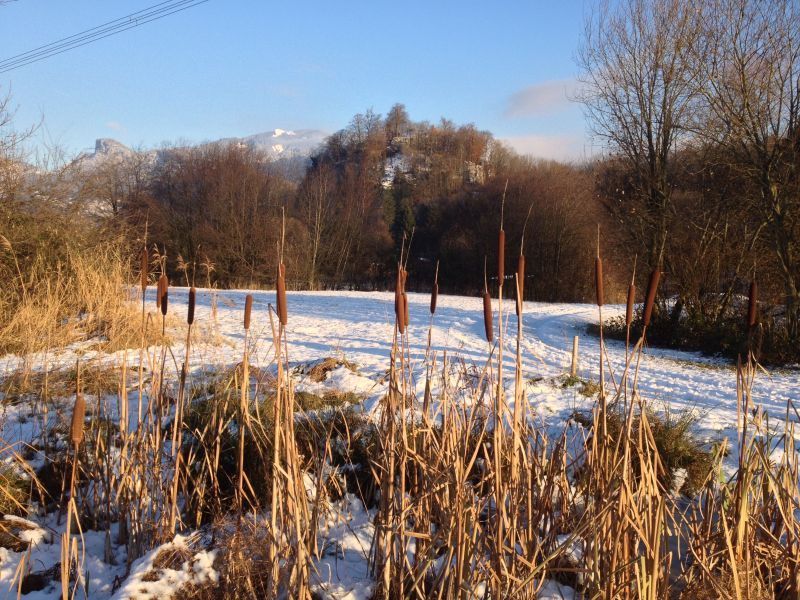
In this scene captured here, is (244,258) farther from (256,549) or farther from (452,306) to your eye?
(256,549)

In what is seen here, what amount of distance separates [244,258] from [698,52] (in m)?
20.8

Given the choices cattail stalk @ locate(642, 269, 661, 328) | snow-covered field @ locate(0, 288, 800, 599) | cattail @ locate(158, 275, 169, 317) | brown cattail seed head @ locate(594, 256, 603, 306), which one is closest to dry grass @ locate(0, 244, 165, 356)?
snow-covered field @ locate(0, 288, 800, 599)

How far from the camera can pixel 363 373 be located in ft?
17.3

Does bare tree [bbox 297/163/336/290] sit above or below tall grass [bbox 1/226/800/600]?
above

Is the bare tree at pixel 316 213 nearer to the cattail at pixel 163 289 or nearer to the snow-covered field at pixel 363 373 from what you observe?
the snow-covered field at pixel 363 373

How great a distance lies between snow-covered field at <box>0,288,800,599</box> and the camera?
2.51 metres

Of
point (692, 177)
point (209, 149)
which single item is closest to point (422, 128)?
point (209, 149)

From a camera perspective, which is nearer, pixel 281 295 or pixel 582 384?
pixel 281 295

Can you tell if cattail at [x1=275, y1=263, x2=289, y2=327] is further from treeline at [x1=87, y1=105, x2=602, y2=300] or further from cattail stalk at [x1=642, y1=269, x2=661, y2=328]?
treeline at [x1=87, y1=105, x2=602, y2=300]

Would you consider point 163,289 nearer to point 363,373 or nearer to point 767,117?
point 363,373

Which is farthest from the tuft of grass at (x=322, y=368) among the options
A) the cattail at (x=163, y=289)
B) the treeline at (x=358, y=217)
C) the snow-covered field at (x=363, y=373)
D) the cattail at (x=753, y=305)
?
the treeline at (x=358, y=217)

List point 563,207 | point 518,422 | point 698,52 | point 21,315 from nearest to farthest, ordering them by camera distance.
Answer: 1. point 518,422
2. point 21,315
3. point 698,52
4. point 563,207

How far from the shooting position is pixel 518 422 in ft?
6.65

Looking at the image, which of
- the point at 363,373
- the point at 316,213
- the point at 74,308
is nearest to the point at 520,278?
the point at 363,373
